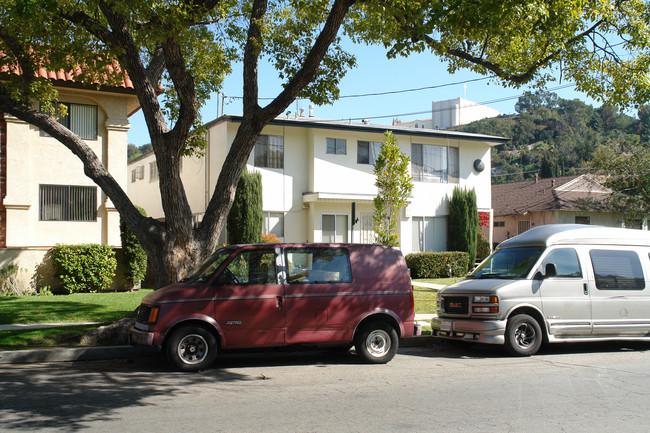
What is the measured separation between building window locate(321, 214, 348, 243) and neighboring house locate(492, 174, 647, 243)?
13458 millimetres

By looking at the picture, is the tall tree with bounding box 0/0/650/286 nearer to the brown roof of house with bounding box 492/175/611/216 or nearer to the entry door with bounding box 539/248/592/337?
the entry door with bounding box 539/248/592/337

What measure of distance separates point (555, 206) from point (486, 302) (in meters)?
24.3

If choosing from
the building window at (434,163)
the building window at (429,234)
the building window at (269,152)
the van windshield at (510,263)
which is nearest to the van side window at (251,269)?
the van windshield at (510,263)

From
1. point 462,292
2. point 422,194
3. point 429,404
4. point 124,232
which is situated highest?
point 422,194

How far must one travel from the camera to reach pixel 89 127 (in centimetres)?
1931

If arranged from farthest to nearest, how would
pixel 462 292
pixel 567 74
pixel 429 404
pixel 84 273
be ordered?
pixel 84 273
pixel 567 74
pixel 462 292
pixel 429 404

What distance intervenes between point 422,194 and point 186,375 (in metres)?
20.1

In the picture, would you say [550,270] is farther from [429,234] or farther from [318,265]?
[429,234]

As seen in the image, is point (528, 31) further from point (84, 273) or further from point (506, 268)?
point (84, 273)

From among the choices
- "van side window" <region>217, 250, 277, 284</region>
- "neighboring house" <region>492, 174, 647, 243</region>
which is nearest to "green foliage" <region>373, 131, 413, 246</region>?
"van side window" <region>217, 250, 277, 284</region>

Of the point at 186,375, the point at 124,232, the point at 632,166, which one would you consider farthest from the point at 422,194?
the point at 186,375

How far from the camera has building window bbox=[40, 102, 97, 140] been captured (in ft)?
62.2

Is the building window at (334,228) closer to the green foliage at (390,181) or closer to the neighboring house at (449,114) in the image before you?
the green foliage at (390,181)

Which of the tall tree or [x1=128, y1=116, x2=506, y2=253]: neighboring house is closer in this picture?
the tall tree
